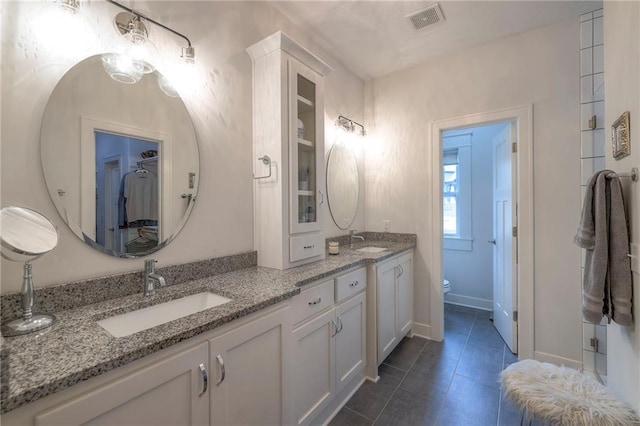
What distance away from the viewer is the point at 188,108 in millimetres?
1527

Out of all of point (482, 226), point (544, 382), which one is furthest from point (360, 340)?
point (482, 226)

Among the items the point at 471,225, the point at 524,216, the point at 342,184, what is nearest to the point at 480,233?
the point at 471,225

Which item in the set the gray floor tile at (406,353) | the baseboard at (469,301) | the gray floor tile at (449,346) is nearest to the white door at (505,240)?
the gray floor tile at (449,346)

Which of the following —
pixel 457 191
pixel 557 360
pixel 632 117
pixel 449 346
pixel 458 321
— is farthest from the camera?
pixel 457 191

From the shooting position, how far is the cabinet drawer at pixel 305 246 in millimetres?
1808

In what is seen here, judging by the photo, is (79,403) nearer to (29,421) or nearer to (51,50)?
(29,421)

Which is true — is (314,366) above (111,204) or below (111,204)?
below

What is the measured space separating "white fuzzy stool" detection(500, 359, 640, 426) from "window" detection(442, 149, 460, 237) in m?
2.60

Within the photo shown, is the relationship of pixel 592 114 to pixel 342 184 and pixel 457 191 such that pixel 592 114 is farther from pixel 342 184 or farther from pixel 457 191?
pixel 342 184

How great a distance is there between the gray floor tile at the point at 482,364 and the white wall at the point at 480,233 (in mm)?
1132

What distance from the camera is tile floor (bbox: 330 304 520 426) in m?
1.71

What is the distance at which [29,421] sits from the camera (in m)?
0.64

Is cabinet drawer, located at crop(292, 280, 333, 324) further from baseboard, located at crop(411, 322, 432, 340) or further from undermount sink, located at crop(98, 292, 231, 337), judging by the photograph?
baseboard, located at crop(411, 322, 432, 340)

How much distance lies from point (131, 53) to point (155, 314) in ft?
4.00
